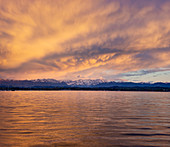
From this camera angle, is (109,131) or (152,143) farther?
(109,131)

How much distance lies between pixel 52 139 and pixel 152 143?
8274 mm

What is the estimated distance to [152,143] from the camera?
15.1m

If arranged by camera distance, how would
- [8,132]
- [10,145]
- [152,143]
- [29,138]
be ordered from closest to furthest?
[10,145], [152,143], [29,138], [8,132]

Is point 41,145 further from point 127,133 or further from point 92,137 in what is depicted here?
point 127,133

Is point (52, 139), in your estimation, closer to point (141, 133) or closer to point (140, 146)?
point (140, 146)

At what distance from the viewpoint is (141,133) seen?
18547 mm

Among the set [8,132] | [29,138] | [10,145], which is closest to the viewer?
[10,145]

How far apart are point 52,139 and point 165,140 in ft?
31.7

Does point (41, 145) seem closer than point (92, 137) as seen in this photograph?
Yes

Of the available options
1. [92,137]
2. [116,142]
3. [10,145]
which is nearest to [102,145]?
[116,142]

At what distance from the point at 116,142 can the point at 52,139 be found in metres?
5.37

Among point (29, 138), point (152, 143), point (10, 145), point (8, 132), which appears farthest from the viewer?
point (8, 132)

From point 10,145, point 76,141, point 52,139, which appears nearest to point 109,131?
point 76,141

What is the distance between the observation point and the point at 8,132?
722 inches
